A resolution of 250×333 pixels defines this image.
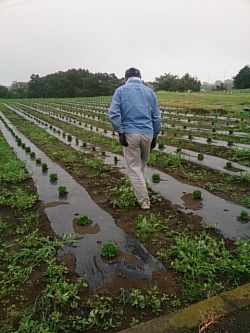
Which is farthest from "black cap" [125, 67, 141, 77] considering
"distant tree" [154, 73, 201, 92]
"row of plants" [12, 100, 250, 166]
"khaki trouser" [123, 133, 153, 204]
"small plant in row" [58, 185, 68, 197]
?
"distant tree" [154, 73, 201, 92]

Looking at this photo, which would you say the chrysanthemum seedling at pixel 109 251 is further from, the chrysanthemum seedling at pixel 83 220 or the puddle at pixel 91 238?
the chrysanthemum seedling at pixel 83 220

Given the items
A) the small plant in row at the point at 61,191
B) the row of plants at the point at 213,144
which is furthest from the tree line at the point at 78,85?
→ the small plant in row at the point at 61,191

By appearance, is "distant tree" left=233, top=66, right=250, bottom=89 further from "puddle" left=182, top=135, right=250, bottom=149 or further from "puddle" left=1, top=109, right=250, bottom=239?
"puddle" left=1, top=109, right=250, bottom=239

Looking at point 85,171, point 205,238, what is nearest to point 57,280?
point 205,238

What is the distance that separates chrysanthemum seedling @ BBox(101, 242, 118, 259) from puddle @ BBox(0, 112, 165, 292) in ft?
0.22

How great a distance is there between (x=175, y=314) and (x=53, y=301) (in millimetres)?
954

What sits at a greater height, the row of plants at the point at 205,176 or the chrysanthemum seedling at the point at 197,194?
the chrysanthemum seedling at the point at 197,194

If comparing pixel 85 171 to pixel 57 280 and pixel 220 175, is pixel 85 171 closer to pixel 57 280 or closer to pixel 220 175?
pixel 220 175

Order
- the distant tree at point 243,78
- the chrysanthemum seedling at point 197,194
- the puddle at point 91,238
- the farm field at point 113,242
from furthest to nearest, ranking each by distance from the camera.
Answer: the distant tree at point 243,78, the chrysanthemum seedling at point 197,194, the puddle at point 91,238, the farm field at point 113,242

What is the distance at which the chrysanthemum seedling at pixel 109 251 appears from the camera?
2.99 metres

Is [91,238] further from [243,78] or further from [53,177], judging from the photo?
[243,78]

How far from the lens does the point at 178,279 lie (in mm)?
2613

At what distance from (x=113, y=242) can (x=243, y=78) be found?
56.5 metres

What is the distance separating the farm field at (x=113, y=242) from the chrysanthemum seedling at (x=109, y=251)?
0.01 m
